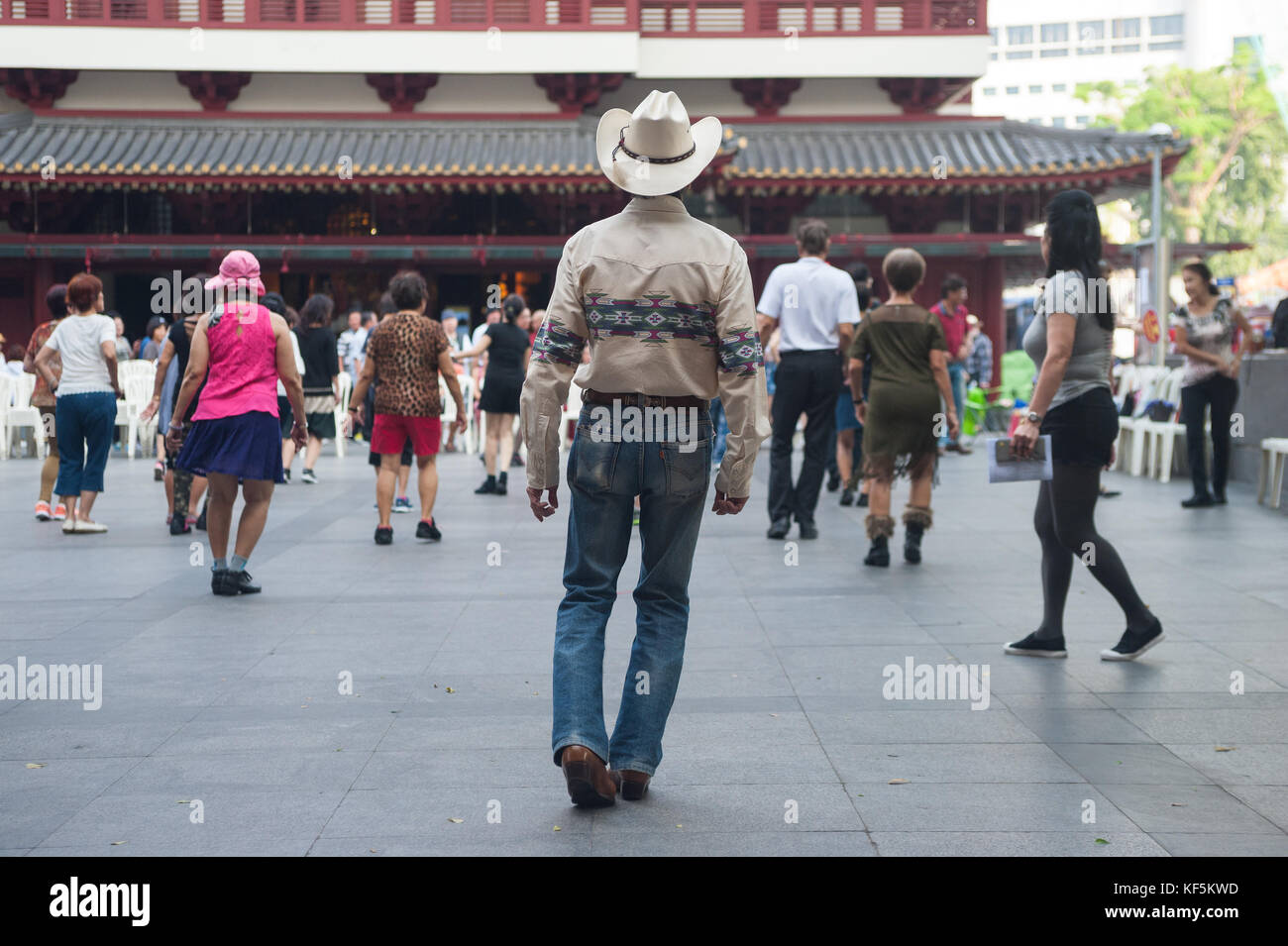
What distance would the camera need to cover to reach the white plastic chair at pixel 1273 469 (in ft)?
37.6

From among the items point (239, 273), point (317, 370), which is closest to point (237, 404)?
point (239, 273)

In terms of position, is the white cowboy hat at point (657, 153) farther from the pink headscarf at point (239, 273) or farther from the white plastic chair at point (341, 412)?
the white plastic chair at point (341, 412)

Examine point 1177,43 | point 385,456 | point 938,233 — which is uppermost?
point 1177,43

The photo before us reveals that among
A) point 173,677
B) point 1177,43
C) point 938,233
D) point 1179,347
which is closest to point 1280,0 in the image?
point 938,233

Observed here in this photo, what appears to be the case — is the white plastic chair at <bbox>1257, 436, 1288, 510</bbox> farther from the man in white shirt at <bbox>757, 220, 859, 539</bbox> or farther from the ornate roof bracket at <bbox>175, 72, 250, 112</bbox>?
the ornate roof bracket at <bbox>175, 72, 250, 112</bbox>

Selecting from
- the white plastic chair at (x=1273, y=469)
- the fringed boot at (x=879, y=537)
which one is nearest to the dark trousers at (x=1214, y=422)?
the white plastic chair at (x=1273, y=469)

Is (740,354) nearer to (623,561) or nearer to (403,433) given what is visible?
(623,561)

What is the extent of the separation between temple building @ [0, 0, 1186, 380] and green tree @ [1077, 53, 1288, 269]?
107 ft

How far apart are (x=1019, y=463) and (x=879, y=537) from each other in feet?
9.04

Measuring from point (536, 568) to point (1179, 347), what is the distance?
5.96 metres

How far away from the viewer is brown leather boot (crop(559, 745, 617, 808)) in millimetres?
4098

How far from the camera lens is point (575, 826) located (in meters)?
4.04

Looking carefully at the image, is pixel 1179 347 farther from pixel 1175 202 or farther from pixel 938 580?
pixel 1175 202

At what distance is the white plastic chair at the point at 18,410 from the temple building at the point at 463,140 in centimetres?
446
